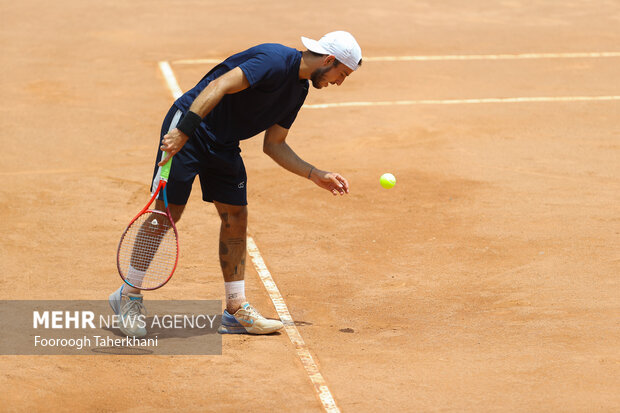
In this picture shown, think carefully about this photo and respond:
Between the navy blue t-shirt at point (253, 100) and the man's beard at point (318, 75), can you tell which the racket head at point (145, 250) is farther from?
the man's beard at point (318, 75)

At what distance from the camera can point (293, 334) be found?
6.56 metres

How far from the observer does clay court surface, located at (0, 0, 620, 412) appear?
5.79 meters

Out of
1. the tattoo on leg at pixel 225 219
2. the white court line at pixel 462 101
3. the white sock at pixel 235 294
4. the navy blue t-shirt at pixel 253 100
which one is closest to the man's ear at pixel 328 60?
the navy blue t-shirt at pixel 253 100

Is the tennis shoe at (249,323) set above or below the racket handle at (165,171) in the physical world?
below

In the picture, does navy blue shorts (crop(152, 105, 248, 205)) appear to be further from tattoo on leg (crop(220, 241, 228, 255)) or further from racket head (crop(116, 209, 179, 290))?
tattoo on leg (crop(220, 241, 228, 255))

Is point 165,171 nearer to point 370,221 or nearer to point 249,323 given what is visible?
point 249,323

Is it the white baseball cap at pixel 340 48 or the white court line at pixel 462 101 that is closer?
the white baseball cap at pixel 340 48

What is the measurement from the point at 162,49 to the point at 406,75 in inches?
160

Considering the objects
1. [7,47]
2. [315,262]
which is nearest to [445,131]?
[315,262]

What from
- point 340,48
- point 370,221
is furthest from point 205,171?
point 370,221

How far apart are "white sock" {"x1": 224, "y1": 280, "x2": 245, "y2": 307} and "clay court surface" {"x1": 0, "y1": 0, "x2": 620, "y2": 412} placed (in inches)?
9.8

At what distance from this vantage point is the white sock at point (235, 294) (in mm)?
6609

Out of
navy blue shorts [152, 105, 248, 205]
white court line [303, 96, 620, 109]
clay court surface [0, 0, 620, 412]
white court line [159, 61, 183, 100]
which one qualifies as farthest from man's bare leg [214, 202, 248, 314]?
white court line [159, 61, 183, 100]

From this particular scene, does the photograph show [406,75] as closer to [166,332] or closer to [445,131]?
[445,131]
